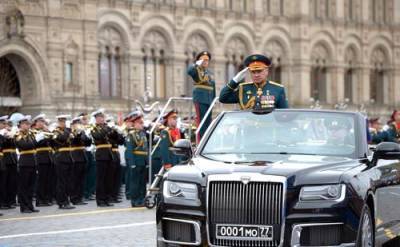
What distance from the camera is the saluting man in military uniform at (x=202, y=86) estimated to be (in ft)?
50.9

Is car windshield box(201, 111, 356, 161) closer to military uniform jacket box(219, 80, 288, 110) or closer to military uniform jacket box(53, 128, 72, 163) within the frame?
military uniform jacket box(219, 80, 288, 110)

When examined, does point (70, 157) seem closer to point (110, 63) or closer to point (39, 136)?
point (39, 136)

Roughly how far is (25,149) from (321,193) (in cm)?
1129

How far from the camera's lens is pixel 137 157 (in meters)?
18.8

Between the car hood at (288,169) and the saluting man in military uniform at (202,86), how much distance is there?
678 centimetres

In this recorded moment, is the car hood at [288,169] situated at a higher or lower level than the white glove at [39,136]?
lower

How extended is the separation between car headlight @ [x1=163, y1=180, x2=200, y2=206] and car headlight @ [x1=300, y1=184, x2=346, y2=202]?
0.96m

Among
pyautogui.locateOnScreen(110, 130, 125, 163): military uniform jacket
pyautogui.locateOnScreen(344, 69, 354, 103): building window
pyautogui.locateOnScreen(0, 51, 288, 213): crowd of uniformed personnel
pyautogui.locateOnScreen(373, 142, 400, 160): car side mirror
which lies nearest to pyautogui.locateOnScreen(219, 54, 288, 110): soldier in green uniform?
pyautogui.locateOnScreen(373, 142, 400, 160): car side mirror

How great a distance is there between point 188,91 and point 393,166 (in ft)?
118

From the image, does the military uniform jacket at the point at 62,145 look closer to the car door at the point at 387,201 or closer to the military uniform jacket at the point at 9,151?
the military uniform jacket at the point at 9,151

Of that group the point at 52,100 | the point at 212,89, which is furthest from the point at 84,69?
the point at 212,89

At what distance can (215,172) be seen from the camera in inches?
320

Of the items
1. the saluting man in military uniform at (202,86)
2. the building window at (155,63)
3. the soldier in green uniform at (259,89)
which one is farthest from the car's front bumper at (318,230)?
the building window at (155,63)

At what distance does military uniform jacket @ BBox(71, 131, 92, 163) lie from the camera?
19.3m
